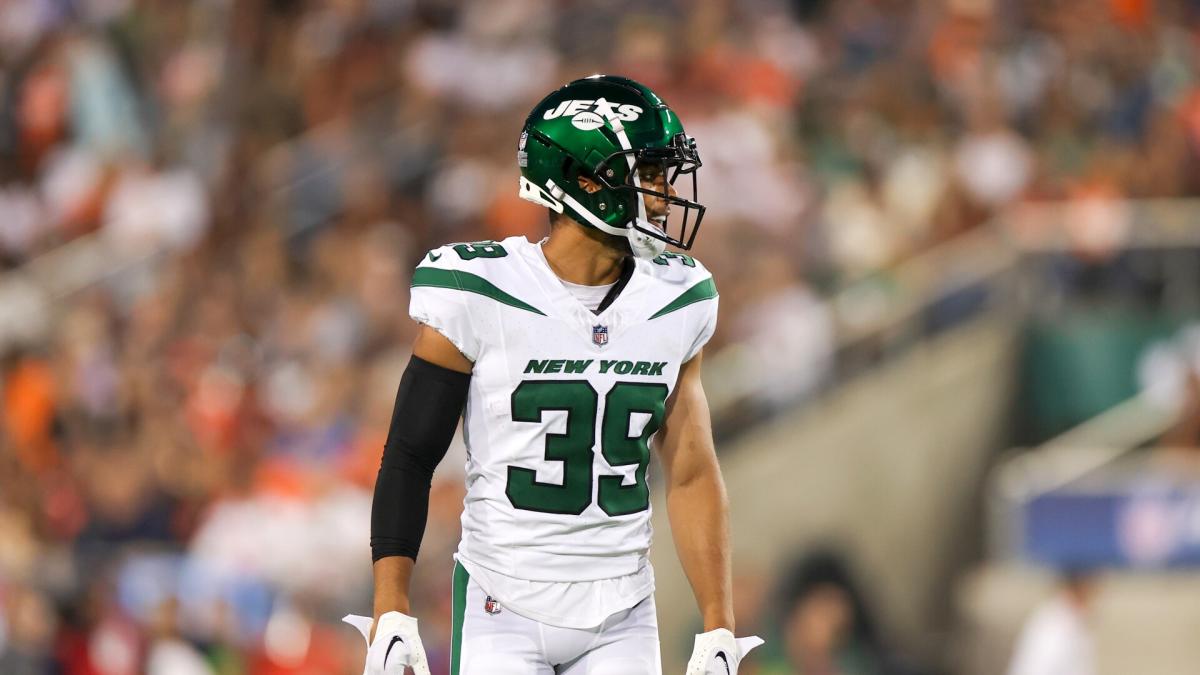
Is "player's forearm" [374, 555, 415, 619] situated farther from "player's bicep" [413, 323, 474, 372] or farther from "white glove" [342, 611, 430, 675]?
"player's bicep" [413, 323, 474, 372]

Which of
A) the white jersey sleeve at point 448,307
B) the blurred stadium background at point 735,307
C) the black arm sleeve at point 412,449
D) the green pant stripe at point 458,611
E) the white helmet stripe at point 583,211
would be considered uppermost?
the blurred stadium background at point 735,307

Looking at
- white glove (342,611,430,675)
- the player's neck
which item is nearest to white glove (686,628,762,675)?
white glove (342,611,430,675)

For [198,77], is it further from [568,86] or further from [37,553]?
[568,86]

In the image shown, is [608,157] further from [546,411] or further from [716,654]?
[716,654]

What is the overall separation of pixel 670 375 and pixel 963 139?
8.11m

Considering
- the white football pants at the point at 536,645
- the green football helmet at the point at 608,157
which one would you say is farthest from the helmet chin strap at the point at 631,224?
the white football pants at the point at 536,645

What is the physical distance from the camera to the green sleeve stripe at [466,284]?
4.26 meters

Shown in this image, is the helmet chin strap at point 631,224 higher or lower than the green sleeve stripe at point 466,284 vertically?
higher

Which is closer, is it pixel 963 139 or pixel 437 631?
pixel 437 631

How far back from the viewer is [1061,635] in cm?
Result: 988

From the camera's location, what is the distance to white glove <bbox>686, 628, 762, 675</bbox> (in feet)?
14.1

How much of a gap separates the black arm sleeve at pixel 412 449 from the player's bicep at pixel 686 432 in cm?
51

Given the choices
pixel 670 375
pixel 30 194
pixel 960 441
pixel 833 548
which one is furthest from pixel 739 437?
pixel 670 375

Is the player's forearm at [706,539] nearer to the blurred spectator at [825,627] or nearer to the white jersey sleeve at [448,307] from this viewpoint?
the white jersey sleeve at [448,307]
